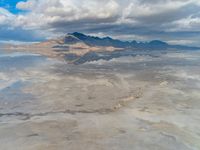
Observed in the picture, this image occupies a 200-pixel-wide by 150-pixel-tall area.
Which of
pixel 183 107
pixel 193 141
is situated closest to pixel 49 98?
pixel 183 107

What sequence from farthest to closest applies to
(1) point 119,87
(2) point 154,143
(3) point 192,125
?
(1) point 119,87
(3) point 192,125
(2) point 154,143

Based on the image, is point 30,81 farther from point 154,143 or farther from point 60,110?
point 154,143

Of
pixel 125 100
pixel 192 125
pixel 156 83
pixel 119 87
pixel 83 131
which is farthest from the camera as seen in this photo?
pixel 156 83

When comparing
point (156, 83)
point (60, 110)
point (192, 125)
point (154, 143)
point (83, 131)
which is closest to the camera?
point (154, 143)

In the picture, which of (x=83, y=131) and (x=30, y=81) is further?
(x=30, y=81)

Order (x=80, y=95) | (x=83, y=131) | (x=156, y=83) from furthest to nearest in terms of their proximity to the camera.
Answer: (x=156, y=83), (x=80, y=95), (x=83, y=131)

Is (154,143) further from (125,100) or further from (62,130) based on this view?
(125,100)

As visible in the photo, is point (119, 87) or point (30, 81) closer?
point (119, 87)

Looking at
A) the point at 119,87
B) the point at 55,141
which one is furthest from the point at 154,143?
the point at 119,87
